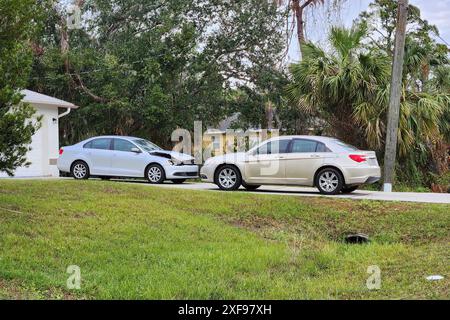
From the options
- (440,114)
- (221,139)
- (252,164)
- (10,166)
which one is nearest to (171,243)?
(10,166)

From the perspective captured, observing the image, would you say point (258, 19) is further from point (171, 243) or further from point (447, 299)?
point (447, 299)

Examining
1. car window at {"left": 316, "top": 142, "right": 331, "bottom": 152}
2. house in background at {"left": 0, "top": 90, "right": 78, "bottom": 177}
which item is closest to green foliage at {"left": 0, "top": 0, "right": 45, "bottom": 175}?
car window at {"left": 316, "top": 142, "right": 331, "bottom": 152}

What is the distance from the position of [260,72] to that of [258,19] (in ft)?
7.48

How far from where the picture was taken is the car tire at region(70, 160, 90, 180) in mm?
17000

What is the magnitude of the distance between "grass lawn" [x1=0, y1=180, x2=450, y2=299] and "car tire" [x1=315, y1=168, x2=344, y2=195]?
52.5 inches

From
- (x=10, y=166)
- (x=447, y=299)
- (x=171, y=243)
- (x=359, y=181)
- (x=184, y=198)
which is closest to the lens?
(x=447, y=299)

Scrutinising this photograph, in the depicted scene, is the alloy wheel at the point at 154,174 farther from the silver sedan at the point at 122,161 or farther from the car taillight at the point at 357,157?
the car taillight at the point at 357,157

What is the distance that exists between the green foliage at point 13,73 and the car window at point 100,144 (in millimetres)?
6923

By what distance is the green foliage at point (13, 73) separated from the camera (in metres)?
9.28

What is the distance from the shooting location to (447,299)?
584cm

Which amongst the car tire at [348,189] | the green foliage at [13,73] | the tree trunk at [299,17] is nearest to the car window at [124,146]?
the car tire at [348,189]

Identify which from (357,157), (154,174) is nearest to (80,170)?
(154,174)

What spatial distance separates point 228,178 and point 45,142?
8.71 m

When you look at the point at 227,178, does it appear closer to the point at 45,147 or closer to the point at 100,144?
the point at 100,144
